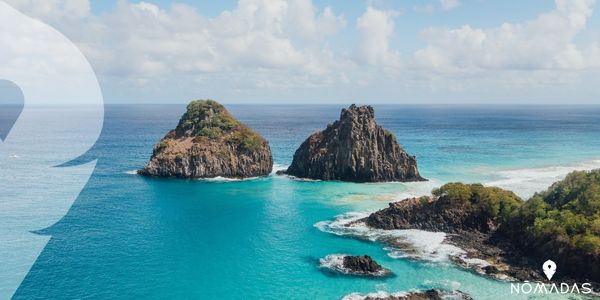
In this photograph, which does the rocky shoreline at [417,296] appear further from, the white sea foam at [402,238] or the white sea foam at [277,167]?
the white sea foam at [277,167]

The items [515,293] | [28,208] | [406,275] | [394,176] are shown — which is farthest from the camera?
[394,176]

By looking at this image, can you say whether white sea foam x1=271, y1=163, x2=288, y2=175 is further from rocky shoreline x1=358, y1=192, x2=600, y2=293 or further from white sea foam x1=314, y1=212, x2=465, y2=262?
rocky shoreline x1=358, y1=192, x2=600, y2=293

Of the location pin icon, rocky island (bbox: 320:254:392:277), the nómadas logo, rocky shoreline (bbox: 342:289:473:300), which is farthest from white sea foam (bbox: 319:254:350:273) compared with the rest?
the location pin icon

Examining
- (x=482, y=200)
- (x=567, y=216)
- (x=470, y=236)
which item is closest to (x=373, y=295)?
(x=470, y=236)

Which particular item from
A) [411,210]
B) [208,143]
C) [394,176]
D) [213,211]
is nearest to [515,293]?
[411,210]

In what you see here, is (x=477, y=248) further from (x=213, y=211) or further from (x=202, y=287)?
(x=213, y=211)

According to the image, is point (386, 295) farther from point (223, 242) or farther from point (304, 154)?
point (304, 154)
